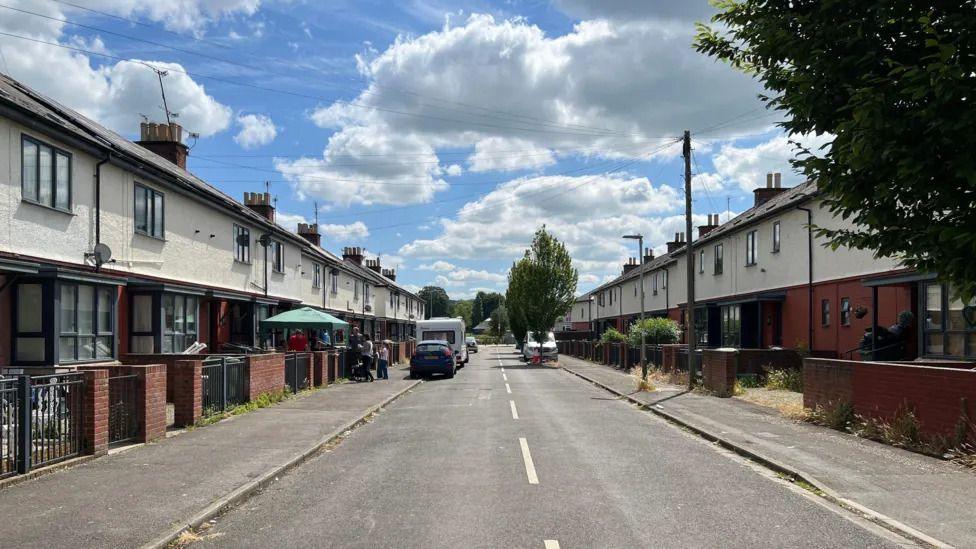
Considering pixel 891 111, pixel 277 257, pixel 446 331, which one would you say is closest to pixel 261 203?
pixel 277 257

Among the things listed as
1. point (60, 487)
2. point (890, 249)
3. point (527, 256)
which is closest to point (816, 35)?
point (890, 249)

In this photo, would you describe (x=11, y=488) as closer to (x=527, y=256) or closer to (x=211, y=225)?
(x=211, y=225)

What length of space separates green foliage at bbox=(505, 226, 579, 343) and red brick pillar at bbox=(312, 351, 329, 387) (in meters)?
23.4

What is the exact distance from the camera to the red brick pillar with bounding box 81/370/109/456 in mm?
10031

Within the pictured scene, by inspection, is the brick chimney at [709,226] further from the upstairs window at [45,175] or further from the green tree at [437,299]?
the green tree at [437,299]

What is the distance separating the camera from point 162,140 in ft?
85.8

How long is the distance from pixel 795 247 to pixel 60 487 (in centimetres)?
2460

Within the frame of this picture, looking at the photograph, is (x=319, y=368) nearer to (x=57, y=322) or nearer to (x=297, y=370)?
(x=297, y=370)

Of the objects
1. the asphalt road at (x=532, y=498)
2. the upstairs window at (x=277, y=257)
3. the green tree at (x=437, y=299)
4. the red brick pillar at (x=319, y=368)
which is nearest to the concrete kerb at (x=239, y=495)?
the asphalt road at (x=532, y=498)

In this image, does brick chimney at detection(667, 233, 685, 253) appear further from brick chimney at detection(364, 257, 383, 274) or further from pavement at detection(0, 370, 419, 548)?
pavement at detection(0, 370, 419, 548)

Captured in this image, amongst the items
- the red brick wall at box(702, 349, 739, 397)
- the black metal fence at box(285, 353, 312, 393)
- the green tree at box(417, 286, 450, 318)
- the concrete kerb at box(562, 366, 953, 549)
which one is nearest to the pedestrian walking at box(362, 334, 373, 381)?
the black metal fence at box(285, 353, 312, 393)

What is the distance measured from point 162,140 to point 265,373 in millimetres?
12343

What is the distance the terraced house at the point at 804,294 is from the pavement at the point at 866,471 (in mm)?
2617

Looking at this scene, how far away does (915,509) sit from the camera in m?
7.64
